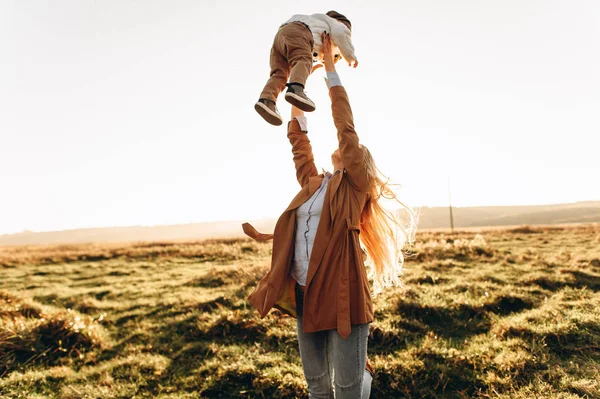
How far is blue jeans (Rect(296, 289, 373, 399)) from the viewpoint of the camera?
8.96 feet

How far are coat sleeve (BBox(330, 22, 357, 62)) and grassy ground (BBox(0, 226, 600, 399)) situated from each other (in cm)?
379

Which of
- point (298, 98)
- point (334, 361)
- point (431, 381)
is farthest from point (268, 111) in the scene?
point (431, 381)

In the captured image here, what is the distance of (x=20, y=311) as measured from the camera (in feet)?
25.1

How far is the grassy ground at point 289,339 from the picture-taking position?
15.9 ft

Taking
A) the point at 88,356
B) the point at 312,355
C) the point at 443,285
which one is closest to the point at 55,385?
the point at 88,356

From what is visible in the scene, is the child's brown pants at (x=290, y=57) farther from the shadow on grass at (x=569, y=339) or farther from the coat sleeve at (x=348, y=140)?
the shadow on grass at (x=569, y=339)

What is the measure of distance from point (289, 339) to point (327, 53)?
4.46 m

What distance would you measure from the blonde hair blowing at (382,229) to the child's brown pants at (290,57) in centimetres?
84

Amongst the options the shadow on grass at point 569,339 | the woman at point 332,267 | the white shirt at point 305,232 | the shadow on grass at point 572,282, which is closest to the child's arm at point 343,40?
the woman at point 332,267

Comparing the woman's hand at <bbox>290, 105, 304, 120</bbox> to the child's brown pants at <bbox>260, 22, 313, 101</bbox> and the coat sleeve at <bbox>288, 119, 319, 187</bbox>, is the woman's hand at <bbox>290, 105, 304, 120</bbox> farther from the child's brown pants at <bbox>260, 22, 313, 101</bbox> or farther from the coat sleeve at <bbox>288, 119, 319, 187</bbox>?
the child's brown pants at <bbox>260, 22, 313, 101</bbox>

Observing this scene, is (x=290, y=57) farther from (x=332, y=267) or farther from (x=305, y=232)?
(x=332, y=267)

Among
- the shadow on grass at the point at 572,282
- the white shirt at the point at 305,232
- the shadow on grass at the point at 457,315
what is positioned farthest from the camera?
the shadow on grass at the point at 572,282

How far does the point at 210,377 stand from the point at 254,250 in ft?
37.0

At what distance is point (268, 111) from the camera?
3186 millimetres
